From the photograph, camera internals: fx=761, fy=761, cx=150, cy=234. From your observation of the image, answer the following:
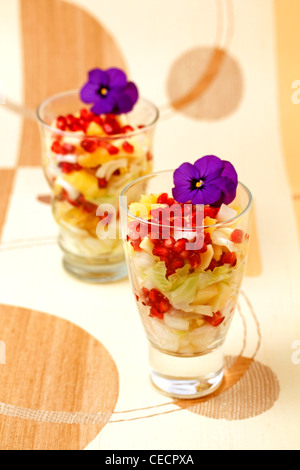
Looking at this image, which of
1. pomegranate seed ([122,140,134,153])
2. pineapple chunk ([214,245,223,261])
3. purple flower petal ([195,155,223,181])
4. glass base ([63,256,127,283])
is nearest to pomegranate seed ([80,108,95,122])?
pomegranate seed ([122,140,134,153])

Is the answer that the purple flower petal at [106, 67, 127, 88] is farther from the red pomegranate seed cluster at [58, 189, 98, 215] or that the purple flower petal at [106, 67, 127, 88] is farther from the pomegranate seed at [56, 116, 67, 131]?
the red pomegranate seed cluster at [58, 189, 98, 215]

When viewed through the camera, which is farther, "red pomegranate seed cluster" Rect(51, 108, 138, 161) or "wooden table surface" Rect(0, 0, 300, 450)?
"red pomegranate seed cluster" Rect(51, 108, 138, 161)

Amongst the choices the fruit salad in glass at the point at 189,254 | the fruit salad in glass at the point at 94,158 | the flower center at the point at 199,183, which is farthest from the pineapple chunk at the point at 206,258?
the fruit salad in glass at the point at 94,158

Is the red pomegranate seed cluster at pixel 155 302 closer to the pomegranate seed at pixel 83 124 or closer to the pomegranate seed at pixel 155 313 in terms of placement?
the pomegranate seed at pixel 155 313

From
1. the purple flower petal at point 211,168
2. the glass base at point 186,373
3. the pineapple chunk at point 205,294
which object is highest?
the purple flower petal at point 211,168
